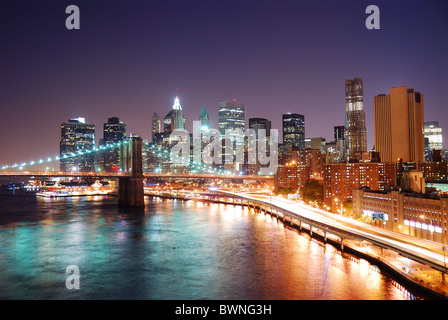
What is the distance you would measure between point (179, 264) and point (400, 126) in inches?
3688

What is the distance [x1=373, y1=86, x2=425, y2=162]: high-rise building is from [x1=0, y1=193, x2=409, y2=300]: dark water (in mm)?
73313

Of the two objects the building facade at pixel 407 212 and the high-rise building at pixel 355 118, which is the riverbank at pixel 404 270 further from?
the high-rise building at pixel 355 118

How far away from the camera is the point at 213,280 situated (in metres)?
22.2

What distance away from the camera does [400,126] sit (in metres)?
101

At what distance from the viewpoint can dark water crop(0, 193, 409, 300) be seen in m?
20.3

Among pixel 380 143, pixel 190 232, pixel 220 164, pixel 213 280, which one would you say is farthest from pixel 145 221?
pixel 220 164

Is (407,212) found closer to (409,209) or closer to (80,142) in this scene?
(409,209)

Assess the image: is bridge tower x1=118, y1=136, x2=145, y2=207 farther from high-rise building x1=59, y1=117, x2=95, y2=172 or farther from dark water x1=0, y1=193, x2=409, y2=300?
high-rise building x1=59, y1=117, x2=95, y2=172

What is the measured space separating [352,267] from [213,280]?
31.6ft

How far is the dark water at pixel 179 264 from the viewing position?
20266mm

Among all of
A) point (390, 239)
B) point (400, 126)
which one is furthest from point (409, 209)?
point (400, 126)

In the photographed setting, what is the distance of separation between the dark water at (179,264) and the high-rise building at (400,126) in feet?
241

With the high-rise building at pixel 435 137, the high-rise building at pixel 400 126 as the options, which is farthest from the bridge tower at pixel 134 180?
the high-rise building at pixel 435 137
